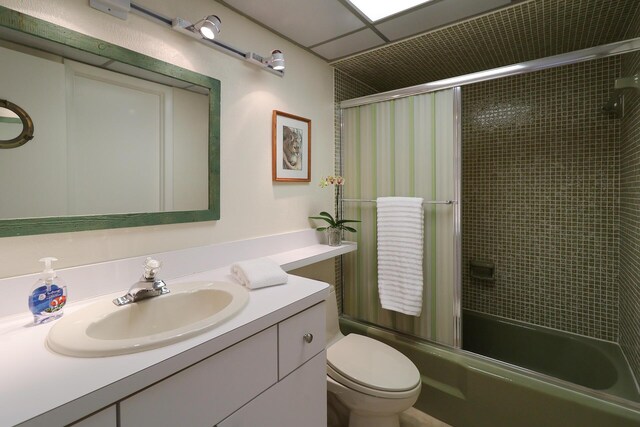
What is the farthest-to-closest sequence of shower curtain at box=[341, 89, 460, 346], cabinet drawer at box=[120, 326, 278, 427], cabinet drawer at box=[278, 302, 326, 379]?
shower curtain at box=[341, 89, 460, 346], cabinet drawer at box=[278, 302, 326, 379], cabinet drawer at box=[120, 326, 278, 427]

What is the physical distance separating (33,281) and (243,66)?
129cm

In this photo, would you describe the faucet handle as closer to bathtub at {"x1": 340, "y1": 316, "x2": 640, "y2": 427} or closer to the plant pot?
the plant pot

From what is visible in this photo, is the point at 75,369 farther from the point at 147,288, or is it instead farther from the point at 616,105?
the point at 616,105

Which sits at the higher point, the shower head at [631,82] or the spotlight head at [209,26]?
Answer: the spotlight head at [209,26]

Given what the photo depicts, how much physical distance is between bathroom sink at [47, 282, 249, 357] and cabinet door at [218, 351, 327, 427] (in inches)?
10.8

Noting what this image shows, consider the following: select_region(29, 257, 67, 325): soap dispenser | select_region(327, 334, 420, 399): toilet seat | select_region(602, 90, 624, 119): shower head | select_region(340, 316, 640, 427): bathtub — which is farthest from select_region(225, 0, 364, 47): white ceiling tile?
select_region(340, 316, 640, 427): bathtub

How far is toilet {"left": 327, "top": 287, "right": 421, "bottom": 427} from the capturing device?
131cm

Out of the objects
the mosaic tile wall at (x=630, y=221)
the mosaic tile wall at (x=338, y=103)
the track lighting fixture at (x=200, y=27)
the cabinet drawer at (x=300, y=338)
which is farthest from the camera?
the mosaic tile wall at (x=338, y=103)

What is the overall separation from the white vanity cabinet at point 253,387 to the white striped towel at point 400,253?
886mm

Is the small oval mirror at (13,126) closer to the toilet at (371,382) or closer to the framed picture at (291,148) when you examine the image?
the framed picture at (291,148)

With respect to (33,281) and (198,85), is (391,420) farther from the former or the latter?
(198,85)

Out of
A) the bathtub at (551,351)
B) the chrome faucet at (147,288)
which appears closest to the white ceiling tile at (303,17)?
the chrome faucet at (147,288)

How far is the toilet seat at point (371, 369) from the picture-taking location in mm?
1321

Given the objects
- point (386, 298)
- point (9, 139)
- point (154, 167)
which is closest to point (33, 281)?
point (9, 139)
